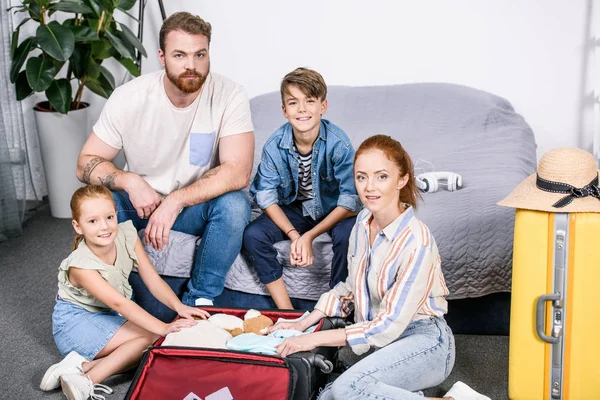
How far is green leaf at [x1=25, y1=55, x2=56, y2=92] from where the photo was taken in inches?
136

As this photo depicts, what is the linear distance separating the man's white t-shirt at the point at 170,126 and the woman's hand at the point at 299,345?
83 centimetres

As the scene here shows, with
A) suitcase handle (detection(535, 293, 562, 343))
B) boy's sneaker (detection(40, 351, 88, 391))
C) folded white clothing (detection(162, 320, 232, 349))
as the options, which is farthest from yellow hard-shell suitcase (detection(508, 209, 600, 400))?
boy's sneaker (detection(40, 351, 88, 391))

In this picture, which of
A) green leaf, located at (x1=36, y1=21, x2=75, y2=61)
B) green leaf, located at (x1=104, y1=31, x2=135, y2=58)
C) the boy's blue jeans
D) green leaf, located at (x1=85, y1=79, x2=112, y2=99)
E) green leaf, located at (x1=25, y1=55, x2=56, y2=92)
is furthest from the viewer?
green leaf, located at (x1=85, y1=79, x2=112, y2=99)

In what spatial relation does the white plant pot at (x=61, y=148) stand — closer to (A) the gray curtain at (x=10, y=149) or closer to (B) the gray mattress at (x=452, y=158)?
(A) the gray curtain at (x=10, y=149)

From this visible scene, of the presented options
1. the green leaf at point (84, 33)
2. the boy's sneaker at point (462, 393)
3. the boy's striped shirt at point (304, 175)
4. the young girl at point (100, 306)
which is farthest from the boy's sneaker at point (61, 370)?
the green leaf at point (84, 33)

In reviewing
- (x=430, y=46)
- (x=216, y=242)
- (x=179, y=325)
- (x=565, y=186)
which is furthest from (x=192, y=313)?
(x=430, y=46)

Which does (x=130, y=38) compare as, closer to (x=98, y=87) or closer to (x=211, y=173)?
(x=98, y=87)

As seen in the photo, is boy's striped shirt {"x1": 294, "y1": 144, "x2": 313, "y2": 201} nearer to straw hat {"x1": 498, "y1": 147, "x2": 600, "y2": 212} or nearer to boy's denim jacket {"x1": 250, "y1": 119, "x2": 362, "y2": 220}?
boy's denim jacket {"x1": 250, "y1": 119, "x2": 362, "y2": 220}

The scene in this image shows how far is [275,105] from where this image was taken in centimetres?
360

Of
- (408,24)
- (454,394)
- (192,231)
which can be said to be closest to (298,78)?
(192,231)

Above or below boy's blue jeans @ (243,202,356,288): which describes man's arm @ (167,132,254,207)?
above

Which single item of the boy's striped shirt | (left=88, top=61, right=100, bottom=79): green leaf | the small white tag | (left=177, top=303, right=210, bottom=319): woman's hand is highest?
(left=88, top=61, right=100, bottom=79): green leaf

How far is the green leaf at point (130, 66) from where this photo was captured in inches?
148

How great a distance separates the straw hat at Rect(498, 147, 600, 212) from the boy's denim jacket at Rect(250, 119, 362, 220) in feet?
1.95
